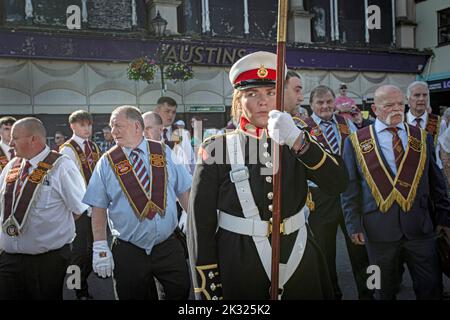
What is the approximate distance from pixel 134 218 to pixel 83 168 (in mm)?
2176

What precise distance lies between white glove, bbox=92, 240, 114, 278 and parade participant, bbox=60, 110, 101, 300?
1.61 metres

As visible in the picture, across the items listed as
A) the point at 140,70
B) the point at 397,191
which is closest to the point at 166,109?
the point at 397,191

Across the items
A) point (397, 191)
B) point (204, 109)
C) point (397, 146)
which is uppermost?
point (204, 109)

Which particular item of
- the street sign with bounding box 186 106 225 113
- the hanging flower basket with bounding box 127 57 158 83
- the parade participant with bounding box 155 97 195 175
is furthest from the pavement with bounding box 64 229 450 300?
the street sign with bounding box 186 106 225 113

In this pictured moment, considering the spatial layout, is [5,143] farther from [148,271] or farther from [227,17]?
[227,17]

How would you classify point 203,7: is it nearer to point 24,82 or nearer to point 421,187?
point 24,82

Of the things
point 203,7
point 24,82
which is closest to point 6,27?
point 24,82

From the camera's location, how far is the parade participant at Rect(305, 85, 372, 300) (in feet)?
15.1

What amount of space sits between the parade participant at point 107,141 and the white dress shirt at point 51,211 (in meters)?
7.80

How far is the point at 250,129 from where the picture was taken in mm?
2596

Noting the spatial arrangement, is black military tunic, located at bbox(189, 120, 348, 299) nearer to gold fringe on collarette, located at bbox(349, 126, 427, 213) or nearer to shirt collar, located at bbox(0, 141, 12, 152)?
gold fringe on collarette, located at bbox(349, 126, 427, 213)

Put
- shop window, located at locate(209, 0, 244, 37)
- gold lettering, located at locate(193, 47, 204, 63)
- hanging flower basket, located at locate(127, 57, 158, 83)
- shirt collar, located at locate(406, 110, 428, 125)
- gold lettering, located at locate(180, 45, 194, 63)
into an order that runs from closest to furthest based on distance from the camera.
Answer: shirt collar, located at locate(406, 110, 428, 125) < hanging flower basket, located at locate(127, 57, 158, 83) < gold lettering, located at locate(180, 45, 194, 63) < gold lettering, located at locate(193, 47, 204, 63) < shop window, located at locate(209, 0, 244, 37)

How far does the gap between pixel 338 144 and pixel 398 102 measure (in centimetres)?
134

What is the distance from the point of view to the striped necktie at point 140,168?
3564mm
